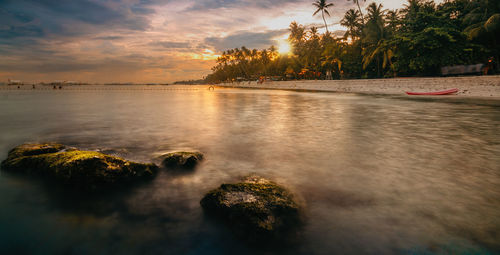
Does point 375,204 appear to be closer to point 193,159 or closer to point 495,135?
point 193,159

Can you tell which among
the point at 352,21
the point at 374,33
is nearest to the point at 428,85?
the point at 374,33

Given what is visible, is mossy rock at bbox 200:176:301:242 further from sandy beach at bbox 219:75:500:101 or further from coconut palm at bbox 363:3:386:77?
coconut palm at bbox 363:3:386:77

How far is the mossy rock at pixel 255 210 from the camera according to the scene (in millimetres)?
2943

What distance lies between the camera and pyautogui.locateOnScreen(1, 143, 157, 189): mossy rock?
13.7ft

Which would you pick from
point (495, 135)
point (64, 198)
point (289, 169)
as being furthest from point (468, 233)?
point (495, 135)

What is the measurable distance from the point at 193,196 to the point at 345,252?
241 cm

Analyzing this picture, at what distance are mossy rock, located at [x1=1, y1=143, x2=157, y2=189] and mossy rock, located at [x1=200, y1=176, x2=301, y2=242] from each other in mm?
1717

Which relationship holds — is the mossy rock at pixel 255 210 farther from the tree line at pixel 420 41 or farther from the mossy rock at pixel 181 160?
the tree line at pixel 420 41

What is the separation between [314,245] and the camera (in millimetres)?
2842

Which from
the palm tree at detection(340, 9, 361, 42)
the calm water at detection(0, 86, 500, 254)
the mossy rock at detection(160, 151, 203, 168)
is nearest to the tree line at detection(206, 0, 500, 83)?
the palm tree at detection(340, 9, 361, 42)

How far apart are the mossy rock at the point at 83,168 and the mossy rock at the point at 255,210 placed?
1.72m

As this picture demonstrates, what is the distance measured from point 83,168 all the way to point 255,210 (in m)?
3.08

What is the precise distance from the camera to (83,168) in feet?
13.8

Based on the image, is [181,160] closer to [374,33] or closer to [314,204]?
[314,204]
